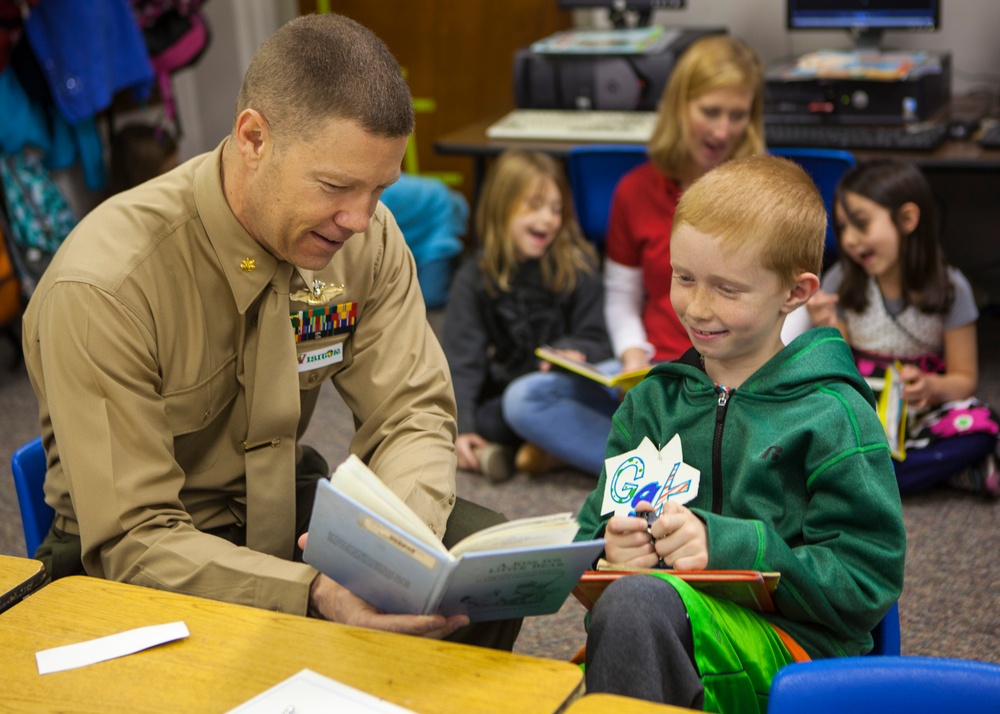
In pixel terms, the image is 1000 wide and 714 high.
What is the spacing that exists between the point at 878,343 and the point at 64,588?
6.97 feet

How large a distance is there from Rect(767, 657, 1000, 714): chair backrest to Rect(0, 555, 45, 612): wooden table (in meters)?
0.84

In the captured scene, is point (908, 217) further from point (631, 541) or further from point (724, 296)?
point (631, 541)

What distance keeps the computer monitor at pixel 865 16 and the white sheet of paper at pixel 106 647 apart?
302cm

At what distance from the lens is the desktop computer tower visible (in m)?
3.20

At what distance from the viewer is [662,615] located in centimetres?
122

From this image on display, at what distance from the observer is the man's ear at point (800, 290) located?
1.46 metres

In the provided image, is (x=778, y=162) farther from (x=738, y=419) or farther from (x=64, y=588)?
(x=64, y=588)

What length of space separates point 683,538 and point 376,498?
429 millimetres

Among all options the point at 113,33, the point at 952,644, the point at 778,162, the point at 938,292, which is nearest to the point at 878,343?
the point at 938,292

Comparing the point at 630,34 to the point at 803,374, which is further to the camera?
the point at 630,34

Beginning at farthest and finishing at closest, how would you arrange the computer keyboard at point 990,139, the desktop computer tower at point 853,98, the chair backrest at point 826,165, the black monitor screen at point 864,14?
1. the black monitor screen at point 864,14
2. the desktop computer tower at point 853,98
3. the computer keyboard at point 990,139
4. the chair backrest at point 826,165

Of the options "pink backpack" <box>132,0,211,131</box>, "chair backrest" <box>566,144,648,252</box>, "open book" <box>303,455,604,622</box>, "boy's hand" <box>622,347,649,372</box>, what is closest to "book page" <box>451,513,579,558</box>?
"open book" <box>303,455,604,622</box>

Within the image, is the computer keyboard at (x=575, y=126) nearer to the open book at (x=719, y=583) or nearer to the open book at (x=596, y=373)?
the open book at (x=596, y=373)

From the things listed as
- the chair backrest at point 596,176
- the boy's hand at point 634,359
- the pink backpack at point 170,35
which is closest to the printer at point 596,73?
the chair backrest at point 596,176
